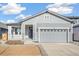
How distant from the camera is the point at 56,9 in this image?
17.8 m

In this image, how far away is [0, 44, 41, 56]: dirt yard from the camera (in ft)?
57.8

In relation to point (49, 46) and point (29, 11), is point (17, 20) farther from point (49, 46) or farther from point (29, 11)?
Result: point (49, 46)

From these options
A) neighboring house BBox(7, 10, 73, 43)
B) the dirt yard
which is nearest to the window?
neighboring house BBox(7, 10, 73, 43)

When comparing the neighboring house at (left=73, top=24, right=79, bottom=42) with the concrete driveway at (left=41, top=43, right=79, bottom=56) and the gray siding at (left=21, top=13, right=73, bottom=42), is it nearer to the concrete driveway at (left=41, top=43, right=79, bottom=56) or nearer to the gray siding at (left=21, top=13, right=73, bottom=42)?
the gray siding at (left=21, top=13, right=73, bottom=42)

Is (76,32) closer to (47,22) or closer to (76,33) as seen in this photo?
(76,33)

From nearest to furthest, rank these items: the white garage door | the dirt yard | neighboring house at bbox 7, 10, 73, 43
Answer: the dirt yard, neighboring house at bbox 7, 10, 73, 43, the white garage door

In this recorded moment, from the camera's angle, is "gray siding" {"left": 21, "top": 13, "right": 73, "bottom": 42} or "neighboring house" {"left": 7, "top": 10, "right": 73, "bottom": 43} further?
"gray siding" {"left": 21, "top": 13, "right": 73, "bottom": 42}

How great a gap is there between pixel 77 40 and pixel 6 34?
2.96 m

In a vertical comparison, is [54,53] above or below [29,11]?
below

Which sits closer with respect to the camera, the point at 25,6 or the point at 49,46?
the point at 25,6

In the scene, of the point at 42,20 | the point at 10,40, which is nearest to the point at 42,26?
the point at 42,20

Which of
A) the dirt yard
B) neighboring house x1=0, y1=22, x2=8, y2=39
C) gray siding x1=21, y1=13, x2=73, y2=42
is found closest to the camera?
the dirt yard

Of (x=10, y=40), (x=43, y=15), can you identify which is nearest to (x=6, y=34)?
(x=10, y=40)

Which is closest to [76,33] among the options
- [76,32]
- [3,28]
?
[76,32]
